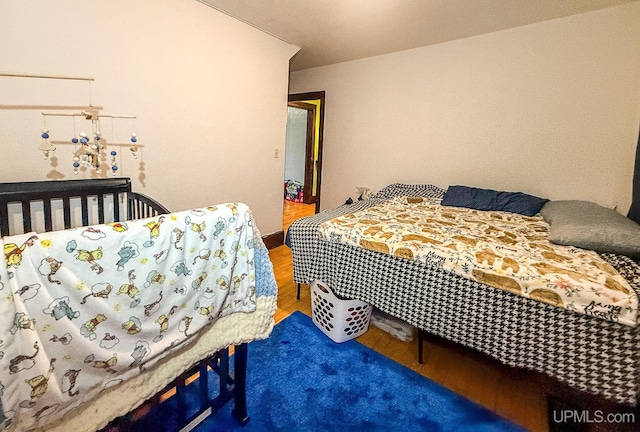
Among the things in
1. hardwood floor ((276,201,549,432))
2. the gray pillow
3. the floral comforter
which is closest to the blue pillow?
the floral comforter

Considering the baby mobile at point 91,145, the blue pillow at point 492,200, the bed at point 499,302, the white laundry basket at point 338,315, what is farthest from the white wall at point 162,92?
the blue pillow at point 492,200

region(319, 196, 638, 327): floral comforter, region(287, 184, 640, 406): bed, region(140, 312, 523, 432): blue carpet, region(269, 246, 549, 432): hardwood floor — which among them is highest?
region(319, 196, 638, 327): floral comforter

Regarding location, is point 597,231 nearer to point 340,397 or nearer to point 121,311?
point 340,397

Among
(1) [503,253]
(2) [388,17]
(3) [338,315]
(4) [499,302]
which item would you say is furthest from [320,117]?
(4) [499,302]

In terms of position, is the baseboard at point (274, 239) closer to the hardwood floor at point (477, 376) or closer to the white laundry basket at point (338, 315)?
the hardwood floor at point (477, 376)

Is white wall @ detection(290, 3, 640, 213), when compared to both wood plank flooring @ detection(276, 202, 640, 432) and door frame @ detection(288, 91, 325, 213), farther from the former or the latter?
wood plank flooring @ detection(276, 202, 640, 432)

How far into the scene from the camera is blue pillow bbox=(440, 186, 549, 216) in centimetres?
232

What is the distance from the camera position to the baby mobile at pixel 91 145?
1.55 metres

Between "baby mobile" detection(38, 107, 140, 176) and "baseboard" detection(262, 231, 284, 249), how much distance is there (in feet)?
5.14

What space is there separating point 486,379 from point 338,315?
852mm

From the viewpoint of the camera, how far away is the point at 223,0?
2.17 metres

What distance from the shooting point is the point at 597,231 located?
1.39m

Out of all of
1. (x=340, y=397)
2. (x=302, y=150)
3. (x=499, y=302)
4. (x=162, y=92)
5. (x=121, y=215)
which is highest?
(x=162, y=92)

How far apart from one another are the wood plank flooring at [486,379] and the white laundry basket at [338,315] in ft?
0.35
